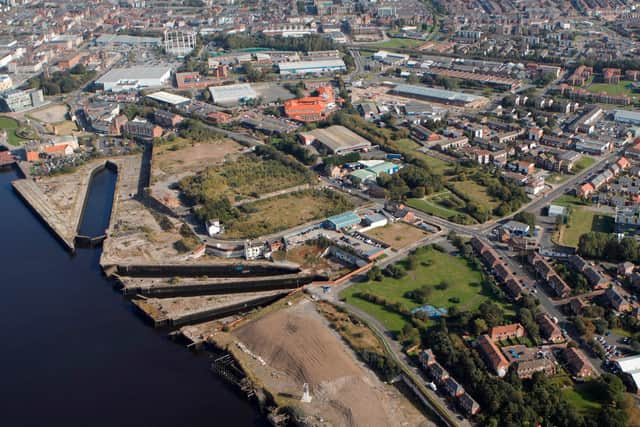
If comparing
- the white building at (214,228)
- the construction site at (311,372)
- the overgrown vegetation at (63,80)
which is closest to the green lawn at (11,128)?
the overgrown vegetation at (63,80)

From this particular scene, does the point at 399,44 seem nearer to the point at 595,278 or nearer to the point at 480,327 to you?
the point at 595,278

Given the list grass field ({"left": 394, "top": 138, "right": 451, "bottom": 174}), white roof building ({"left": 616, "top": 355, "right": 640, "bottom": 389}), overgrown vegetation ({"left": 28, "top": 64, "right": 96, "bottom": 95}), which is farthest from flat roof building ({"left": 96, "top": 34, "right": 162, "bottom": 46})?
white roof building ({"left": 616, "top": 355, "right": 640, "bottom": 389})

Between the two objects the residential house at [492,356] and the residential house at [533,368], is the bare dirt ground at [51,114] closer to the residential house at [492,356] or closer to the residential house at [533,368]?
the residential house at [492,356]

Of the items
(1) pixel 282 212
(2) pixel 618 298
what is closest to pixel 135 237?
(1) pixel 282 212

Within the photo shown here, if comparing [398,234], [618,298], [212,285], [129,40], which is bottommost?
[212,285]

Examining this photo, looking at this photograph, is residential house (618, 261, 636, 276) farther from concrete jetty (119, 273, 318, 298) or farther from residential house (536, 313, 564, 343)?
concrete jetty (119, 273, 318, 298)

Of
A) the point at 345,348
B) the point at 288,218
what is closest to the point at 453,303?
the point at 345,348

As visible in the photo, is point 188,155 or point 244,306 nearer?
point 244,306
